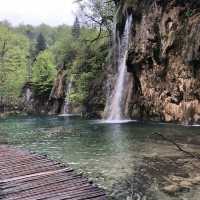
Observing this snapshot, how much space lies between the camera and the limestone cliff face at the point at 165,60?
28344 mm

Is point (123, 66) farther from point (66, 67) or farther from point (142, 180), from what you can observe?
point (142, 180)

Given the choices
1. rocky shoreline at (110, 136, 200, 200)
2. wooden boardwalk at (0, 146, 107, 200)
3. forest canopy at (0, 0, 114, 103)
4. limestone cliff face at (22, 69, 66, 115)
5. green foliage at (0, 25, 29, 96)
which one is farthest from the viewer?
green foliage at (0, 25, 29, 96)

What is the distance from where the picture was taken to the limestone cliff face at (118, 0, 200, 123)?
2834 cm

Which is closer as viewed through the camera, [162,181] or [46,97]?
[162,181]

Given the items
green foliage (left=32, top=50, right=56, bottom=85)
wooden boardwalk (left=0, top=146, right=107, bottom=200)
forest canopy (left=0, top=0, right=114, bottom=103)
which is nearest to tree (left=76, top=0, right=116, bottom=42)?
forest canopy (left=0, top=0, right=114, bottom=103)

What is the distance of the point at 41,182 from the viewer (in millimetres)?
10922

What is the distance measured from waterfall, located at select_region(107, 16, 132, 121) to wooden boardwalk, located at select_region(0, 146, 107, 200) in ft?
74.6

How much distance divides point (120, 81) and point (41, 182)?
27607 millimetres

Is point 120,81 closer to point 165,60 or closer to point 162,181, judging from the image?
point 165,60

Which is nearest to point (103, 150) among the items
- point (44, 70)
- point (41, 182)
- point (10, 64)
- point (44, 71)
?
point (41, 182)

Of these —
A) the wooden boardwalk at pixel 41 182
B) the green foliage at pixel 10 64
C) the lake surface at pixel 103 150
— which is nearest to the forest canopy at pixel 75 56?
the green foliage at pixel 10 64

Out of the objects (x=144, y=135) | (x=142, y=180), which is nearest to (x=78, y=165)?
(x=142, y=180)

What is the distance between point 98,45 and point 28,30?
117 m

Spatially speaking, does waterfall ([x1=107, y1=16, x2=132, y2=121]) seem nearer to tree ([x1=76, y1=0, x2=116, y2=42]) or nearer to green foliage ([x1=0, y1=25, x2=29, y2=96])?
tree ([x1=76, y1=0, x2=116, y2=42])
